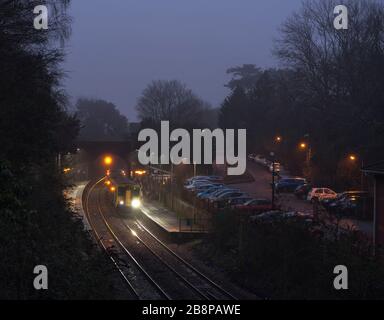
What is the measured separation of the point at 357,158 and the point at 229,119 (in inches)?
1076

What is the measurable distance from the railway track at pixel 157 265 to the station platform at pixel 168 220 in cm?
72

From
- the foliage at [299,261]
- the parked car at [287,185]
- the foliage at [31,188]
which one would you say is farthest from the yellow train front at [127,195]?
the foliage at [299,261]

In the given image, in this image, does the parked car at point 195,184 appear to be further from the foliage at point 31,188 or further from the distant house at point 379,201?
the distant house at point 379,201

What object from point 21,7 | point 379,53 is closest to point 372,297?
point 21,7

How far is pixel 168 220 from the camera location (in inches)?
1296

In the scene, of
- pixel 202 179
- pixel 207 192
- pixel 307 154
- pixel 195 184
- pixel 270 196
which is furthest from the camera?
pixel 307 154

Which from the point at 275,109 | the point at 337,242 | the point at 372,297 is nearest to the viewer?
the point at 372,297

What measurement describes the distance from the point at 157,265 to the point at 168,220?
10.2m

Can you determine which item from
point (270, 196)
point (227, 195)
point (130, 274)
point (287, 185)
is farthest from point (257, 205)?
point (130, 274)

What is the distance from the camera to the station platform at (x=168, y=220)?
28.8 meters

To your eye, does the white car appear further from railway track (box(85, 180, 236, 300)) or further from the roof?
the roof

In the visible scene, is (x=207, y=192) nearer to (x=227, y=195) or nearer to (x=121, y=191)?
(x=227, y=195)

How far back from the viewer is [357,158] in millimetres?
39250
